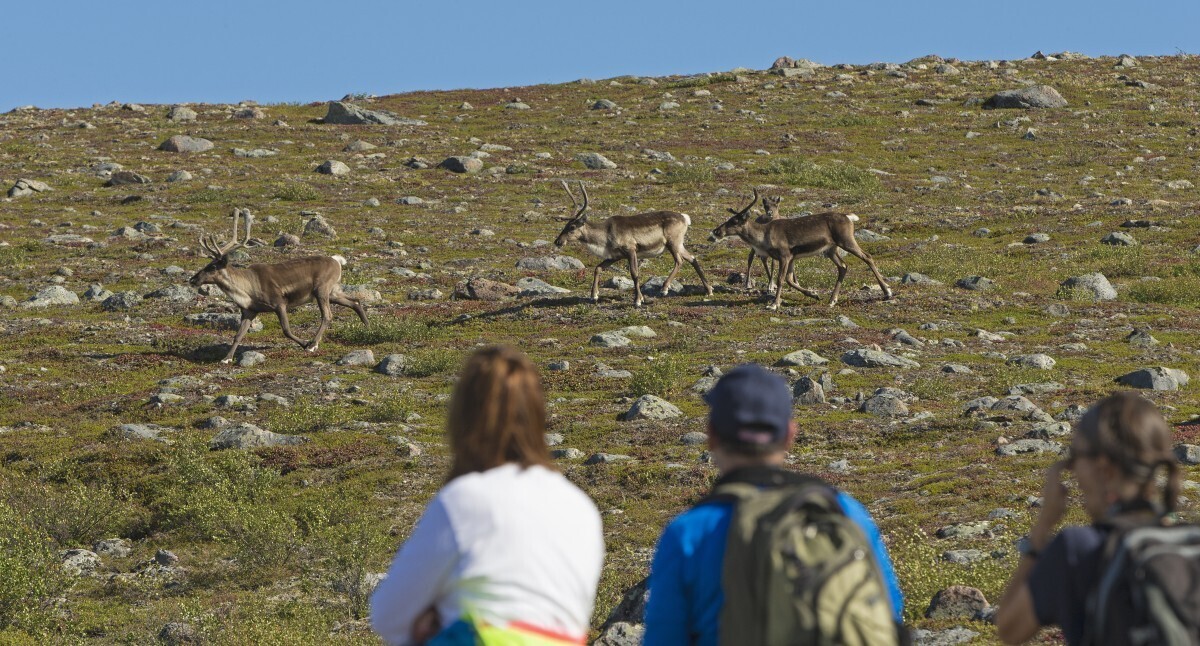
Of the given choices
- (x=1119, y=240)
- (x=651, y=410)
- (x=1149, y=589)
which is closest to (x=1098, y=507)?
(x=1149, y=589)

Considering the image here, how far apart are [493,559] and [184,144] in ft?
201

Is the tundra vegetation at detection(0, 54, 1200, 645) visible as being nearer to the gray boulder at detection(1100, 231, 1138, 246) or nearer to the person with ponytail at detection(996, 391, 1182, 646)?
the gray boulder at detection(1100, 231, 1138, 246)

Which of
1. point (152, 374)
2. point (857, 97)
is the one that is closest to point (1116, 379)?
point (152, 374)

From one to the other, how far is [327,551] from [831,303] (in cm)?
1676

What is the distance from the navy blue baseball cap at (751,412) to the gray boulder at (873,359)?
17480mm

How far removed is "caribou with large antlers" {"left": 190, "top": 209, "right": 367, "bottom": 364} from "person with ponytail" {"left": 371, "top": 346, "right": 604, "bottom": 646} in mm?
20733

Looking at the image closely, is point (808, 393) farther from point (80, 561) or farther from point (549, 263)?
point (549, 263)

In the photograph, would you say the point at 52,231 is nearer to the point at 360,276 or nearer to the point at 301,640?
the point at 360,276

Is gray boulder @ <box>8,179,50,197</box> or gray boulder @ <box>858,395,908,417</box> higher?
gray boulder @ <box>8,179,50,197</box>

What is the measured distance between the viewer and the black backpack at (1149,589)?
377 cm

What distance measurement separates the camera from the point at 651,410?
1886 cm

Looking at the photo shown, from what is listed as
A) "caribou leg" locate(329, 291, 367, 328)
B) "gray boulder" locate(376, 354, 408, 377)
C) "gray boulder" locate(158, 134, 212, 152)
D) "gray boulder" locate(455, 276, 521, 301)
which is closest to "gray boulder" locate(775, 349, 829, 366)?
"gray boulder" locate(376, 354, 408, 377)

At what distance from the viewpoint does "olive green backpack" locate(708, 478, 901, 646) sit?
12.8ft

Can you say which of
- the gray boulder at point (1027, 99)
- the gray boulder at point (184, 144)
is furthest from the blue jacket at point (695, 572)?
the gray boulder at point (1027, 99)
